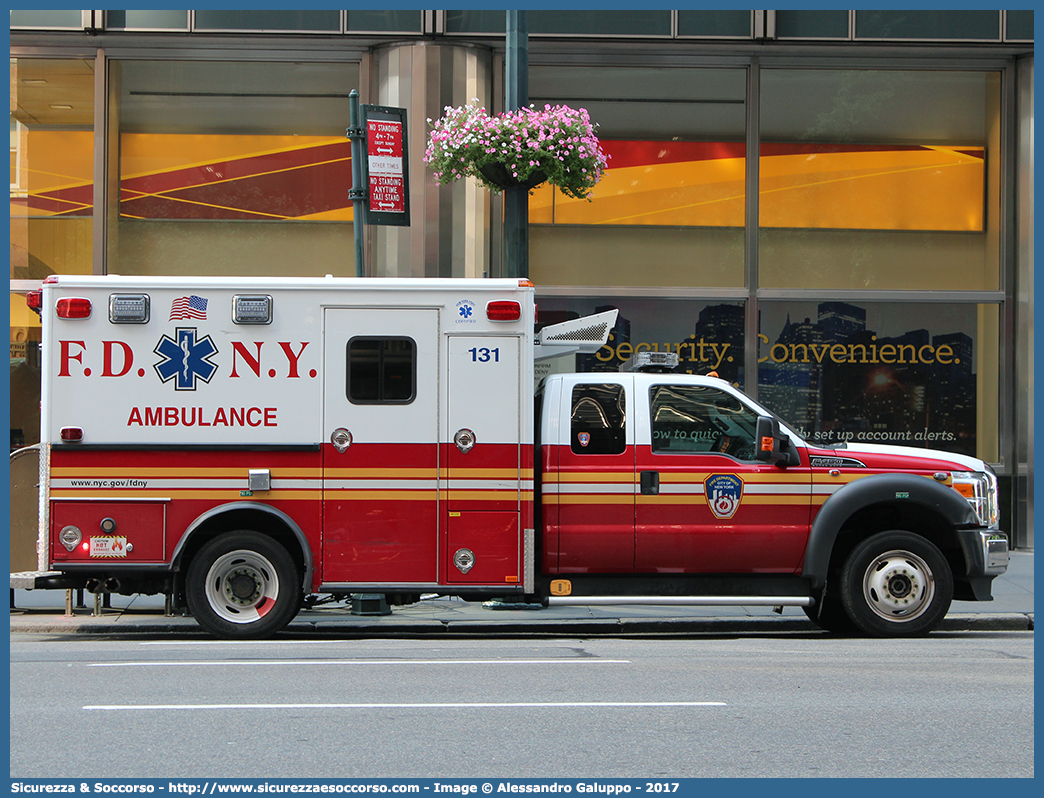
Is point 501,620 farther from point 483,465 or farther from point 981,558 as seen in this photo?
point 981,558

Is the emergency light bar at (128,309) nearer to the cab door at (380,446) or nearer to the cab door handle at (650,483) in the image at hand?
the cab door at (380,446)

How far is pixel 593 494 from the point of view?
8.91m

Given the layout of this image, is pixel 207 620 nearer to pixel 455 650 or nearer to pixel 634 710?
pixel 455 650

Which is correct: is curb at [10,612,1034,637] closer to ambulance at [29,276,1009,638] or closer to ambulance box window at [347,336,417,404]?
ambulance at [29,276,1009,638]

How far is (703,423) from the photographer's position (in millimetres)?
9047

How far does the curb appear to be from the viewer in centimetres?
994

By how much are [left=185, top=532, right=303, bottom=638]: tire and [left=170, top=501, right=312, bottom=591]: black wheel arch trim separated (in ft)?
0.45

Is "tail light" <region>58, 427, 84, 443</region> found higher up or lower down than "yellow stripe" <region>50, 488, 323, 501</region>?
higher up

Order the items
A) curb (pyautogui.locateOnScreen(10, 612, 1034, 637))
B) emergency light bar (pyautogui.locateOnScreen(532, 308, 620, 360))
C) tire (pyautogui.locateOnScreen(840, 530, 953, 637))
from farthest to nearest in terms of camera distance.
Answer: curb (pyautogui.locateOnScreen(10, 612, 1034, 637))
emergency light bar (pyautogui.locateOnScreen(532, 308, 620, 360))
tire (pyautogui.locateOnScreen(840, 530, 953, 637))

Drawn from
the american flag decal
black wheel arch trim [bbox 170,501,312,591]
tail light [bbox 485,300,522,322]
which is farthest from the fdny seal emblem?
the american flag decal

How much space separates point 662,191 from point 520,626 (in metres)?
7.51

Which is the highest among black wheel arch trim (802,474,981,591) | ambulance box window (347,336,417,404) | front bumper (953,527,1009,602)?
ambulance box window (347,336,417,404)

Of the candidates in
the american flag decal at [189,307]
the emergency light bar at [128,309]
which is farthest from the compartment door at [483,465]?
the emergency light bar at [128,309]

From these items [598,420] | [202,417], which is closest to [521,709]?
[598,420]
